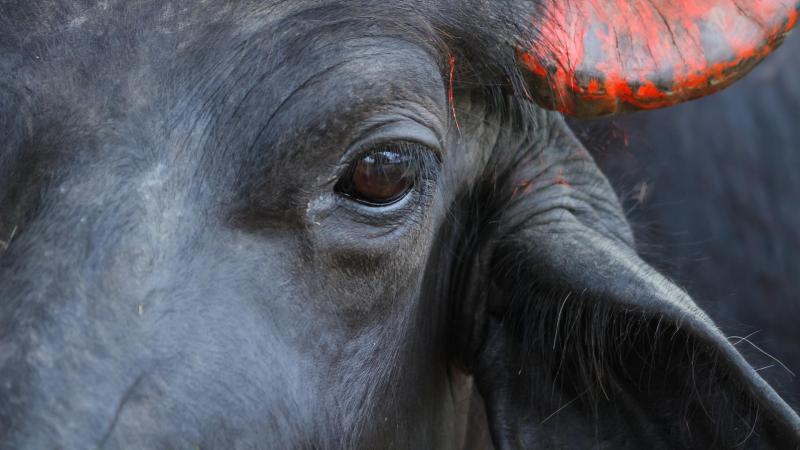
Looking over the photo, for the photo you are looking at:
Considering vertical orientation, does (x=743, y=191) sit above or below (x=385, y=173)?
above

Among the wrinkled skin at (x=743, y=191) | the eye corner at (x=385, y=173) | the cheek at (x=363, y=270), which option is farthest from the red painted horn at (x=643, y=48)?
the wrinkled skin at (x=743, y=191)

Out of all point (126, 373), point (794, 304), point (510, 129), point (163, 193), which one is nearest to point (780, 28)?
point (510, 129)

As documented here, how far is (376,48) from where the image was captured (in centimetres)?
234

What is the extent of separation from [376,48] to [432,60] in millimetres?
196

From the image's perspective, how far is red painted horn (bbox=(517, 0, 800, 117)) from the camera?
8.23 ft

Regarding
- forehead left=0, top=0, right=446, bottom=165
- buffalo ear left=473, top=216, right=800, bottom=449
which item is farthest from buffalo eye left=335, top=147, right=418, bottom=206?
buffalo ear left=473, top=216, right=800, bottom=449

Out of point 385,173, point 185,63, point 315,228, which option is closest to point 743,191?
point 385,173

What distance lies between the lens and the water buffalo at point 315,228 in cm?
206

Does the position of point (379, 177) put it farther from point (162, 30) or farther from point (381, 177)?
point (162, 30)

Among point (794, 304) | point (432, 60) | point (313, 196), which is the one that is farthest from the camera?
point (794, 304)

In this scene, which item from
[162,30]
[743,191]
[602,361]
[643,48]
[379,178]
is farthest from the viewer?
[743,191]

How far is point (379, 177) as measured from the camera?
2.38 meters

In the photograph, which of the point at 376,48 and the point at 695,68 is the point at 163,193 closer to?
the point at 376,48

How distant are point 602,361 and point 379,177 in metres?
0.88
